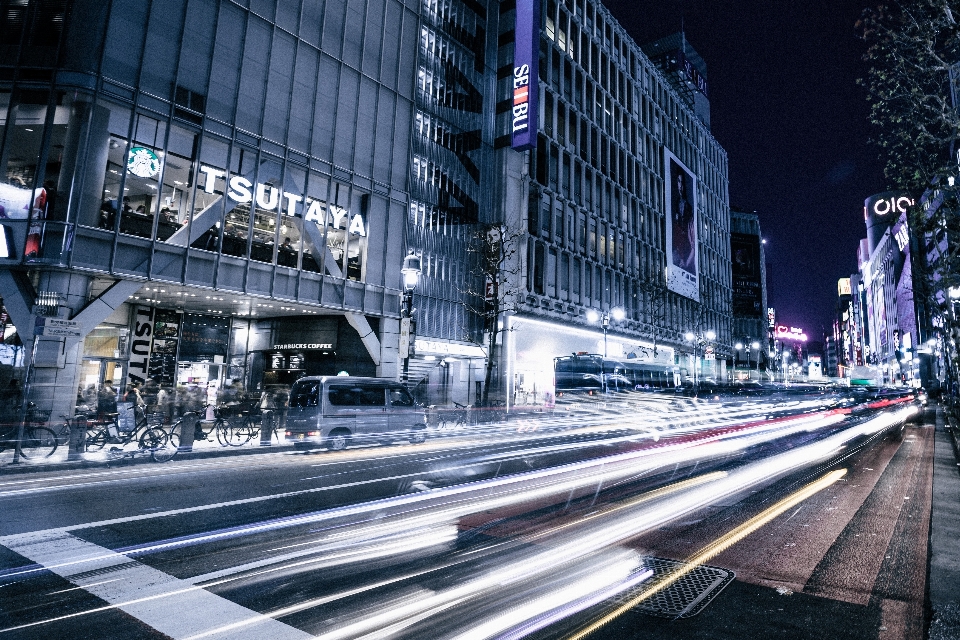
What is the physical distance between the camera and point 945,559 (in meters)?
5.55

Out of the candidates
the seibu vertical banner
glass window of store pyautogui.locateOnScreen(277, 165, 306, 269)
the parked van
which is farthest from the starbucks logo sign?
the seibu vertical banner

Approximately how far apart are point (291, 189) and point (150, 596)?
71.5 feet

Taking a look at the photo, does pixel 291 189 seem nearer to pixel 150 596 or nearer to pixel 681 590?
pixel 150 596

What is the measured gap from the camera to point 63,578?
498 cm

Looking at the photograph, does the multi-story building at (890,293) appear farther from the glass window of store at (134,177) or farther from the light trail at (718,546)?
the glass window of store at (134,177)

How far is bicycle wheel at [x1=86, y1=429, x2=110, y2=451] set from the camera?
13.6 meters

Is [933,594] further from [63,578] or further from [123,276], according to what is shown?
[123,276]

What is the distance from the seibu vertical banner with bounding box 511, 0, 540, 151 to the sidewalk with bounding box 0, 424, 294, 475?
92.5 ft

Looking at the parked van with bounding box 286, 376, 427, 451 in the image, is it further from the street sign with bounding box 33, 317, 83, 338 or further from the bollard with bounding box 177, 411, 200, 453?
the street sign with bounding box 33, 317, 83, 338

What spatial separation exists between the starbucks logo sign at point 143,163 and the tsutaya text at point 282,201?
167cm

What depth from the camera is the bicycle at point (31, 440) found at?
496 inches

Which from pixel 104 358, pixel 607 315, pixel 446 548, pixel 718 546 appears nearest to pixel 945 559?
pixel 718 546

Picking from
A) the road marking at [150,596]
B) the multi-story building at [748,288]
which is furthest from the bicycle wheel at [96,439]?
the multi-story building at [748,288]

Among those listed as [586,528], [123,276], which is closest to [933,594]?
[586,528]
